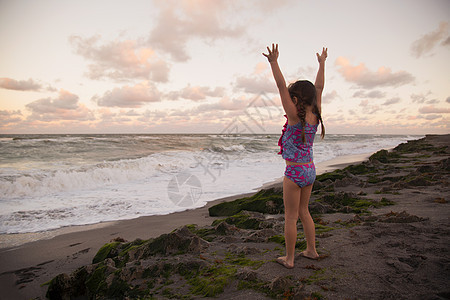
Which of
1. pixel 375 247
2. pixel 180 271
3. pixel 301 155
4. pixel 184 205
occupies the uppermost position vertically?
pixel 301 155

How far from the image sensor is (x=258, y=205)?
20.2 ft

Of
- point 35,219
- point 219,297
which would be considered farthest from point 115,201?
point 219,297

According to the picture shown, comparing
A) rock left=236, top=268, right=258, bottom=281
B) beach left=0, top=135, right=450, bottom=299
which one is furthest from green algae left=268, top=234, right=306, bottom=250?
rock left=236, top=268, right=258, bottom=281

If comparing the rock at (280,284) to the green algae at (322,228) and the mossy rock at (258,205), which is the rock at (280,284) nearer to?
the green algae at (322,228)

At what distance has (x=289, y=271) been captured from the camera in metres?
2.71

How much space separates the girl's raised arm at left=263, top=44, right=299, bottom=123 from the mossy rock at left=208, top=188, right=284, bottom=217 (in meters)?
3.65

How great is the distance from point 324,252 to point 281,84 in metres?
2.13

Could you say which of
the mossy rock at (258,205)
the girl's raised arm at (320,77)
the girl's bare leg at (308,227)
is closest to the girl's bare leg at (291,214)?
the girl's bare leg at (308,227)

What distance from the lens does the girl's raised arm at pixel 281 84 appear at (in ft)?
8.36

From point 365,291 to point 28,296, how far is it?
4136 millimetres

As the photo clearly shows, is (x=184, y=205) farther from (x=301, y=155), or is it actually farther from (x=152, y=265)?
(x=301, y=155)

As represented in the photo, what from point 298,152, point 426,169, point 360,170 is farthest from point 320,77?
point 360,170

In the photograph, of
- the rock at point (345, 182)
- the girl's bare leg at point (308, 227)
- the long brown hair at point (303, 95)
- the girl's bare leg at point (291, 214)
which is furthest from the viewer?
the rock at point (345, 182)

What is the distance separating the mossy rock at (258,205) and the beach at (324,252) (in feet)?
1.04
